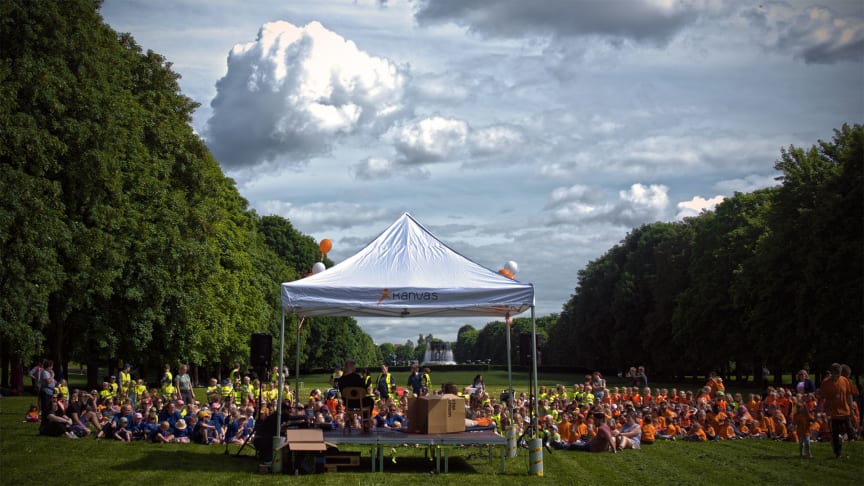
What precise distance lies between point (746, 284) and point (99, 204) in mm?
30204

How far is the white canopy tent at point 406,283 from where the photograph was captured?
15.0m

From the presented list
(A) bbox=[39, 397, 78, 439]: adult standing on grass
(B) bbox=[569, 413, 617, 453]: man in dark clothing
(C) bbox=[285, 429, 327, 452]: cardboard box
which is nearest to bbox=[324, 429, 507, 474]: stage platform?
(C) bbox=[285, 429, 327, 452]: cardboard box

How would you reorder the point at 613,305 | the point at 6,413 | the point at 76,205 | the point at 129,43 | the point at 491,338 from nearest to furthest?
the point at 6,413, the point at 76,205, the point at 129,43, the point at 613,305, the point at 491,338

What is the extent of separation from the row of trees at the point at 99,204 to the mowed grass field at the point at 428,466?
7.24 meters

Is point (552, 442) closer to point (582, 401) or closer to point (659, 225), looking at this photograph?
point (582, 401)

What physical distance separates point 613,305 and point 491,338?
4850 inches

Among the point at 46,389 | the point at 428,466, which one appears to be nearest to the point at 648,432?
the point at 428,466

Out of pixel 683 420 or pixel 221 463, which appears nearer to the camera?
pixel 221 463

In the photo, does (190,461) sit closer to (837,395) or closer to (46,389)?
(46,389)

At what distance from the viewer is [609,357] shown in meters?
76.7

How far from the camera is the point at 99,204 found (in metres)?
28.5

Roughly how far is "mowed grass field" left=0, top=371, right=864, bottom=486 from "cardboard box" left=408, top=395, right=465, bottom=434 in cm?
74

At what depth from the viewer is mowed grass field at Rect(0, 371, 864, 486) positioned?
13.8 meters

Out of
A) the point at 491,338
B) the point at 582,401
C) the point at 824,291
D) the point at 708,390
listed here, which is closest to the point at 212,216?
the point at 582,401
